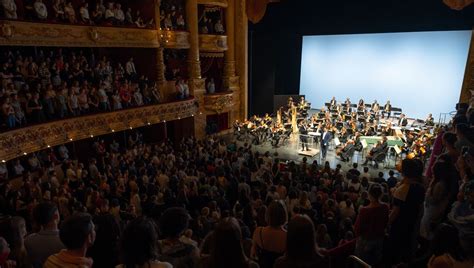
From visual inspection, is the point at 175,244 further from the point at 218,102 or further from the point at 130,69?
the point at 218,102

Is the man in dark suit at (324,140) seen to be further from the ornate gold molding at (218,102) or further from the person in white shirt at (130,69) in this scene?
the person in white shirt at (130,69)

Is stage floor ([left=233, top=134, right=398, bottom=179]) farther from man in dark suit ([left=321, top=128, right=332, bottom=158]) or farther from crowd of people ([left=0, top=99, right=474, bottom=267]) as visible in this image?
crowd of people ([left=0, top=99, right=474, bottom=267])

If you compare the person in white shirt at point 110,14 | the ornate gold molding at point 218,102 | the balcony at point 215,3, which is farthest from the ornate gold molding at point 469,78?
the person in white shirt at point 110,14

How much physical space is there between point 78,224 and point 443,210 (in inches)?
150

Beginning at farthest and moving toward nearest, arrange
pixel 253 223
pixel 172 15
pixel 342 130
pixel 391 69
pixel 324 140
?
1. pixel 391 69
2. pixel 172 15
3. pixel 342 130
4. pixel 324 140
5. pixel 253 223

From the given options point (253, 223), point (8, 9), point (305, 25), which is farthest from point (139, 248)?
point (305, 25)

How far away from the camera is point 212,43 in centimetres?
1750

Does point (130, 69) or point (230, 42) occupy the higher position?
point (230, 42)

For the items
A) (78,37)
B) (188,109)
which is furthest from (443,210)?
(188,109)

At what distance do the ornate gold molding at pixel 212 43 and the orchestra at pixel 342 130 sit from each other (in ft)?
14.6

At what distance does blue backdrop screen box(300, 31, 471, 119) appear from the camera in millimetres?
17141

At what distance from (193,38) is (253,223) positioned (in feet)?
42.1

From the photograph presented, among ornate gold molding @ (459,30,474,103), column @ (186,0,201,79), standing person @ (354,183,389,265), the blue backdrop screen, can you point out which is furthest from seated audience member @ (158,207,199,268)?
the blue backdrop screen

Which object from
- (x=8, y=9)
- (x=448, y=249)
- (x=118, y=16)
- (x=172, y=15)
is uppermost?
(x=172, y=15)
